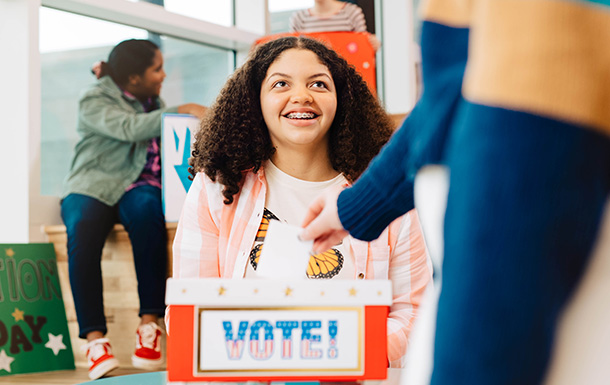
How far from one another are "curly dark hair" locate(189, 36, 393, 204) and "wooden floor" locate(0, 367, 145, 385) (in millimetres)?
940

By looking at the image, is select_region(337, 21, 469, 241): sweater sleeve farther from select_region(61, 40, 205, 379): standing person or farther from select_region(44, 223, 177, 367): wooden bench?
select_region(44, 223, 177, 367): wooden bench

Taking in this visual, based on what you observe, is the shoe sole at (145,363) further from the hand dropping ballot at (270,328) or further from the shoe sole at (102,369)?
the hand dropping ballot at (270,328)

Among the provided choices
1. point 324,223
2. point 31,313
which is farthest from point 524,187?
point 31,313

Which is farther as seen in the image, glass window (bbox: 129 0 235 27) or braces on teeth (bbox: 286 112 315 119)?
glass window (bbox: 129 0 235 27)

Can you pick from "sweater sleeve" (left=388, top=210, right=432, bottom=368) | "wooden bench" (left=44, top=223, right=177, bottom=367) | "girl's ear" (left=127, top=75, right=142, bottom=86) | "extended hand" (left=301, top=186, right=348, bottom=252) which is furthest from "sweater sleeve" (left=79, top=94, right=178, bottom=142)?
"extended hand" (left=301, top=186, right=348, bottom=252)

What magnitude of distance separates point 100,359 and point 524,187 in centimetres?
198

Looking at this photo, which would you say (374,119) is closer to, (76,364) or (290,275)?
(290,275)

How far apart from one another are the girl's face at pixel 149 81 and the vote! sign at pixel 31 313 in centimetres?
70

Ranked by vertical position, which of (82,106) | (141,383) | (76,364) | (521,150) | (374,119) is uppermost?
(82,106)

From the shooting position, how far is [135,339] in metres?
2.26

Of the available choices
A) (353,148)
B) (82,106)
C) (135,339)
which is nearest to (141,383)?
(353,148)

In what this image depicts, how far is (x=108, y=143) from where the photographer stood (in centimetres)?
245

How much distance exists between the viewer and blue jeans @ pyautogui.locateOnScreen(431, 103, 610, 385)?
28 cm

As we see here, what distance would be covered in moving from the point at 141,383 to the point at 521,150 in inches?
31.3
